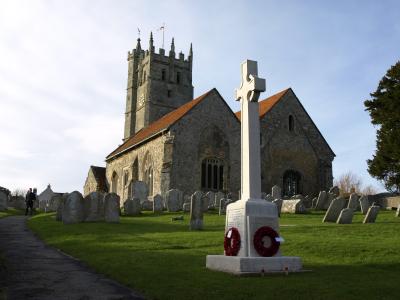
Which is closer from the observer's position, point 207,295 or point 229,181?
point 207,295

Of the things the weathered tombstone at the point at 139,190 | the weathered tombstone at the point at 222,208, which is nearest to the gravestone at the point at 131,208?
the weathered tombstone at the point at 222,208

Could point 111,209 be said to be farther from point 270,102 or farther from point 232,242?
point 270,102

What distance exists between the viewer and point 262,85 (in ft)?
28.6

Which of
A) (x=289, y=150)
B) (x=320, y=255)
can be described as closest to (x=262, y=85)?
(x=320, y=255)

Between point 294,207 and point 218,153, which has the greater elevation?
point 218,153

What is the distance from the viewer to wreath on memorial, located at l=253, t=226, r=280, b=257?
7.70 metres

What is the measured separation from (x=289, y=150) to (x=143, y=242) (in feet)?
83.6

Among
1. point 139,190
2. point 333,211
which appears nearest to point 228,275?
point 333,211

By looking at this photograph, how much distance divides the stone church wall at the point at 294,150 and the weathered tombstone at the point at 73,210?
1829 cm

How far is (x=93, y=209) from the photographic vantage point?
715 inches

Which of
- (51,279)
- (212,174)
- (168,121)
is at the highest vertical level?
(168,121)

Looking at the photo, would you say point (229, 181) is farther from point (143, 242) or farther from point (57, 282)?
point (57, 282)

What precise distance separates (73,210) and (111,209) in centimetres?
149

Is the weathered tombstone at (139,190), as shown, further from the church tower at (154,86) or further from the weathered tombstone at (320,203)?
the church tower at (154,86)
